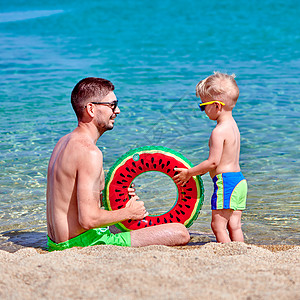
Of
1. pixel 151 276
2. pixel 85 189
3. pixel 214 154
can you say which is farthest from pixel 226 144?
pixel 151 276

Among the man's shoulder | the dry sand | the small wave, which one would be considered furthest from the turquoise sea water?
the dry sand

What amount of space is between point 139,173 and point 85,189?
79 centimetres

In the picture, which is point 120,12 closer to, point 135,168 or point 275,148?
point 275,148

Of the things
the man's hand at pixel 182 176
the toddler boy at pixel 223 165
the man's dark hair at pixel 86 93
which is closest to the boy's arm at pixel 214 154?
the toddler boy at pixel 223 165

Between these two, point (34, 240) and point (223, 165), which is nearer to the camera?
point (223, 165)

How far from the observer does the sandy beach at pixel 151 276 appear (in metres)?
2.52

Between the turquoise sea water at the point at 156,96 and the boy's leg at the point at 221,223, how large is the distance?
0.56 meters

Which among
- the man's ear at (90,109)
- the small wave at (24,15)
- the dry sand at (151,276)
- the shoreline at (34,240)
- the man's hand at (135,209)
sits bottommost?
the shoreline at (34,240)

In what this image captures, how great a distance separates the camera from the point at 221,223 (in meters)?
4.07

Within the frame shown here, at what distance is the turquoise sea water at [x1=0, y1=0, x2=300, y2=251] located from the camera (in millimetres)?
5516

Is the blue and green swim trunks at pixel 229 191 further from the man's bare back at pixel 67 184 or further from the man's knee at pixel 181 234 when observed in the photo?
the man's bare back at pixel 67 184

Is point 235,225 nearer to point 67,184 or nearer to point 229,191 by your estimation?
point 229,191

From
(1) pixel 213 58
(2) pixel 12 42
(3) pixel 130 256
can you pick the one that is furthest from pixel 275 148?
(2) pixel 12 42

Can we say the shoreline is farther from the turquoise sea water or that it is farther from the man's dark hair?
the man's dark hair
